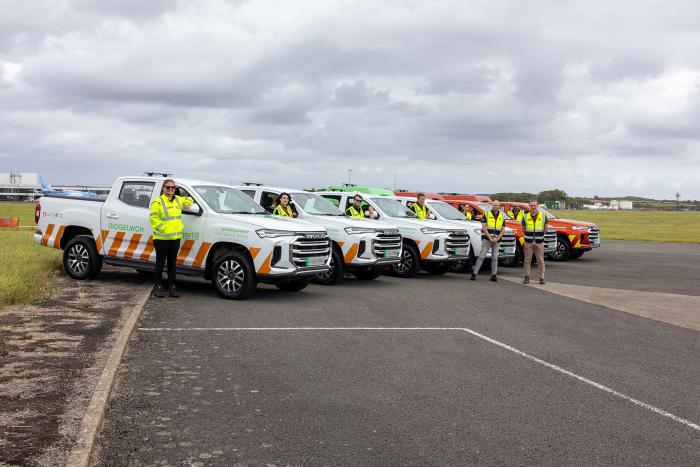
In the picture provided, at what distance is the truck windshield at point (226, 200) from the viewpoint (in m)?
12.1

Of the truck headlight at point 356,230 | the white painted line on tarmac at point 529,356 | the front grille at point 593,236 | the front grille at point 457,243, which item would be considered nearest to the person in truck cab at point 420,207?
the front grille at point 457,243

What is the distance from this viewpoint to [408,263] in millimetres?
16062

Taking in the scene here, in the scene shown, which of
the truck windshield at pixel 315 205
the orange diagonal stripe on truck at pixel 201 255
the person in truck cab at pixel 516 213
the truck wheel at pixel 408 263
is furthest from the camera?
the person in truck cab at pixel 516 213

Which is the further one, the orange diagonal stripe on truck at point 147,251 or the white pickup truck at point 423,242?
the white pickup truck at point 423,242

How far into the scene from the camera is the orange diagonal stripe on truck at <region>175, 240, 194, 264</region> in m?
11.9

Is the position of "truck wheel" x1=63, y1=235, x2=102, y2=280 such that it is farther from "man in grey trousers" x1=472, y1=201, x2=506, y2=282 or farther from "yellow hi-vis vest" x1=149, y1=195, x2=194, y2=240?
"man in grey trousers" x1=472, y1=201, x2=506, y2=282

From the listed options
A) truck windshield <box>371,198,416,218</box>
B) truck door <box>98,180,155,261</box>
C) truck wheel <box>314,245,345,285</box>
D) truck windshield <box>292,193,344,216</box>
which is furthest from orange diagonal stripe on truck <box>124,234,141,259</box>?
truck windshield <box>371,198,416,218</box>

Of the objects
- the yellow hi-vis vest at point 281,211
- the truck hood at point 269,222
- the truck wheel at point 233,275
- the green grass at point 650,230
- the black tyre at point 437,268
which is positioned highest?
the yellow hi-vis vest at point 281,211

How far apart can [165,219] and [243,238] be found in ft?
4.17

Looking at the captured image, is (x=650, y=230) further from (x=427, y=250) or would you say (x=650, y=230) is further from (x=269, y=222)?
(x=269, y=222)

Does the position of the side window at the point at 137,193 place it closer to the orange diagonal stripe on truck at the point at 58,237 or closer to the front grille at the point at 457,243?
the orange diagonal stripe on truck at the point at 58,237

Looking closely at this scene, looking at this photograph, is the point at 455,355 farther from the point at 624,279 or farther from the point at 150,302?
the point at 624,279

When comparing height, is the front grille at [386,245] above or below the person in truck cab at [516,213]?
below

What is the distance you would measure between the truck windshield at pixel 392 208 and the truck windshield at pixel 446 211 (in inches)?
46.5
